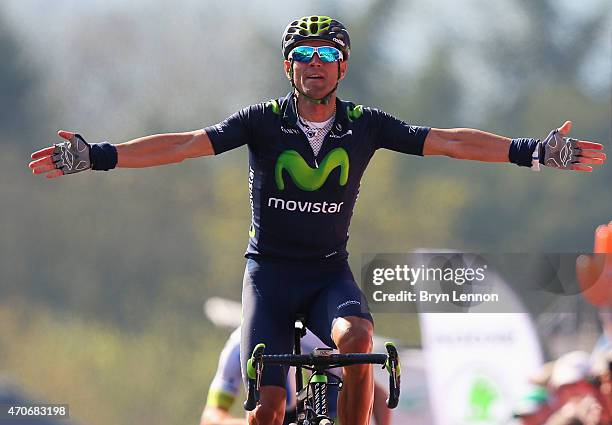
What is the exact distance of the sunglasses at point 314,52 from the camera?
788 centimetres

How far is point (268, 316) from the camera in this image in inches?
304

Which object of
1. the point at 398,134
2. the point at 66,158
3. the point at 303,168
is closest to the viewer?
the point at 66,158

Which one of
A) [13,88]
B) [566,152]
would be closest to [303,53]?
[566,152]

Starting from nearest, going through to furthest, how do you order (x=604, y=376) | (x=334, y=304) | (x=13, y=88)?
1. (x=334, y=304)
2. (x=604, y=376)
3. (x=13, y=88)

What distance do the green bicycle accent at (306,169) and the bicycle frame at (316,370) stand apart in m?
1.38

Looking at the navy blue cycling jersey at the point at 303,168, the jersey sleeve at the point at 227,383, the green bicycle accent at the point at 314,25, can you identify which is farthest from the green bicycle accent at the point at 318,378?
the jersey sleeve at the point at 227,383

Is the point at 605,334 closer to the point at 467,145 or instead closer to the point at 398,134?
the point at 467,145

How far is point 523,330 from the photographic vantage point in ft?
38.9

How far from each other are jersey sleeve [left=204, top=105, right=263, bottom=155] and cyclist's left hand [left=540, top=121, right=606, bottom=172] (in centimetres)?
186

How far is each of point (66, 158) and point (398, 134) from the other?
6.97 feet

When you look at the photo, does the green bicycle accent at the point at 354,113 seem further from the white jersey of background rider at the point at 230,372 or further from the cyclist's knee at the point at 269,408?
the white jersey of background rider at the point at 230,372

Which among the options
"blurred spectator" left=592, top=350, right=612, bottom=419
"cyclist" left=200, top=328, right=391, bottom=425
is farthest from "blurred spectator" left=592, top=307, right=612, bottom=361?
"cyclist" left=200, top=328, right=391, bottom=425

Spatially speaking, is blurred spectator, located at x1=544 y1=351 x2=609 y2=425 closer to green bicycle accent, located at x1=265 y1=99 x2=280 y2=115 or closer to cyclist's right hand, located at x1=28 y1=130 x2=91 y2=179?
green bicycle accent, located at x1=265 y1=99 x2=280 y2=115

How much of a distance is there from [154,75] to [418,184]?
13.4ft
